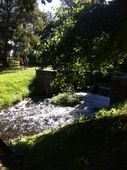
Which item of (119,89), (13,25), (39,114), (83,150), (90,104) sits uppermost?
(13,25)

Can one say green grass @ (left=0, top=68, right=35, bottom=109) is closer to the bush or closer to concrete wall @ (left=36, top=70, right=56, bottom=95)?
concrete wall @ (left=36, top=70, right=56, bottom=95)

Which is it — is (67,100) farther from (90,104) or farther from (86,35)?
(86,35)

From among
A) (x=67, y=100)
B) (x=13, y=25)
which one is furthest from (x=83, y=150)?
(x=13, y=25)

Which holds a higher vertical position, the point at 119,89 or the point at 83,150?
the point at 119,89

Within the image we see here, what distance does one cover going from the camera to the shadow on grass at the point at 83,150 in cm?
796

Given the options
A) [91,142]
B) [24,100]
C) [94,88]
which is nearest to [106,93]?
[94,88]

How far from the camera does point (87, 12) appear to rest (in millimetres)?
10211

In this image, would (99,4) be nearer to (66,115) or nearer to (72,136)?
(72,136)

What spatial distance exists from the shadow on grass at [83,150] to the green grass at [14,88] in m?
15.7

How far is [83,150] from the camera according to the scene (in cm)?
880

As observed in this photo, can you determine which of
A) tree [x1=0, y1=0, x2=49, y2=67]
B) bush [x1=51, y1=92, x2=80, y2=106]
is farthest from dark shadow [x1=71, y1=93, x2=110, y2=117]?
tree [x1=0, y1=0, x2=49, y2=67]

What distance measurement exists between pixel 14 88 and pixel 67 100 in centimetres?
737

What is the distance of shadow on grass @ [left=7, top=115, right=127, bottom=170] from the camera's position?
7961mm

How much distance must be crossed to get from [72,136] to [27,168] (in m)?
1.87
